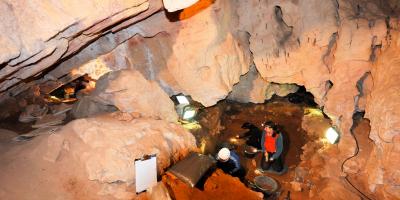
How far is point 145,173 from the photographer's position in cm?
638

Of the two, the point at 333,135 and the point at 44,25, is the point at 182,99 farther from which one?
the point at 44,25

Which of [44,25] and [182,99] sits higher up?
[44,25]

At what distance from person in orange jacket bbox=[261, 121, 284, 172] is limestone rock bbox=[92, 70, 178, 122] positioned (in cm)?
343

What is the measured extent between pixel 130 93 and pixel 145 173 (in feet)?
9.02

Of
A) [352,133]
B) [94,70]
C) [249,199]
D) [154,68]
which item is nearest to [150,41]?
[154,68]

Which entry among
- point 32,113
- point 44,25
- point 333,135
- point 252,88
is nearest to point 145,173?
point 44,25

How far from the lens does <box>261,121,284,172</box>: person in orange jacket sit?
8.80 metres

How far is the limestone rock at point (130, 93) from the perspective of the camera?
8234 mm

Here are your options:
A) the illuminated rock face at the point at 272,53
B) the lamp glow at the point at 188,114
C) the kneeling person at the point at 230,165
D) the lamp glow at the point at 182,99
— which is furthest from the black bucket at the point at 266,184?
the lamp glow at the point at 182,99

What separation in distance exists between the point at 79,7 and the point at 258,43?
610cm

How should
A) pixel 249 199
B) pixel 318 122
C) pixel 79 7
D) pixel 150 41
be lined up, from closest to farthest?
pixel 79 7 < pixel 249 199 < pixel 150 41 < pixel 318 122

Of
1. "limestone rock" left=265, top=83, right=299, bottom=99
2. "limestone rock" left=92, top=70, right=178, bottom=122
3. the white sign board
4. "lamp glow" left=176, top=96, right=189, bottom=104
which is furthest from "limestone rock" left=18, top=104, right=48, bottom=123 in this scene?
"limestone rock" left=265, top=83, right=299, bottom=99

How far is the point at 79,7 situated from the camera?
5.29 metres

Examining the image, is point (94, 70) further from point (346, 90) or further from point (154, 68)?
point (346, 90)
